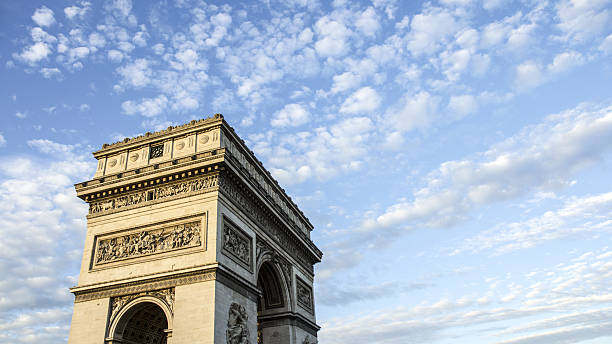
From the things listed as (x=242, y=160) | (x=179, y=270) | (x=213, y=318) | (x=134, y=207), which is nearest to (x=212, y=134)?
(x=242, y=160)

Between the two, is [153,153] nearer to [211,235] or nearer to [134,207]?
[134,207]

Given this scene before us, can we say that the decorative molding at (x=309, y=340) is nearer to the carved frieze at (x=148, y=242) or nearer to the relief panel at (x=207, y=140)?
the carved frieze at (x=148, y=242)

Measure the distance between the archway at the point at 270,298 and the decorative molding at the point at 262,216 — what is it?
1940 mm

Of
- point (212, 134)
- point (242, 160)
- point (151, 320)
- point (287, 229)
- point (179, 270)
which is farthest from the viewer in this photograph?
point (287, 229)

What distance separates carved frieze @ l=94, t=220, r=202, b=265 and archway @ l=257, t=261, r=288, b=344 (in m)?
7.28

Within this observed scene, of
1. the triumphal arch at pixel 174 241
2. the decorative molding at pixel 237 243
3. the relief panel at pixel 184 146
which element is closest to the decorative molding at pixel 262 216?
the triumphal arch at pixel 174 241

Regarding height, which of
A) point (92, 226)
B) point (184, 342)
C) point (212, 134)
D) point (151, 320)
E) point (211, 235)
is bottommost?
point (184, 342)

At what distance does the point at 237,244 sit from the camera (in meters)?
21.9

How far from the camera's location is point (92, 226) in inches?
890

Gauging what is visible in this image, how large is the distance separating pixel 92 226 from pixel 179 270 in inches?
230

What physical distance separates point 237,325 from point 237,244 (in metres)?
3.58

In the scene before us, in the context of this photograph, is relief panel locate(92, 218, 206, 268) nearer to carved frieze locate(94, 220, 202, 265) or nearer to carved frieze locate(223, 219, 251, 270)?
carved frieze locate(94, 220, 202, 265)

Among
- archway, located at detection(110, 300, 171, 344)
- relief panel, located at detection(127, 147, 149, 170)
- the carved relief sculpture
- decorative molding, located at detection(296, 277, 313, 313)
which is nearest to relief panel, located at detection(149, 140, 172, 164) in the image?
relief panel, located at detection(127, 147, 149, 170)

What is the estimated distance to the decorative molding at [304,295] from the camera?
29250 millimetres
